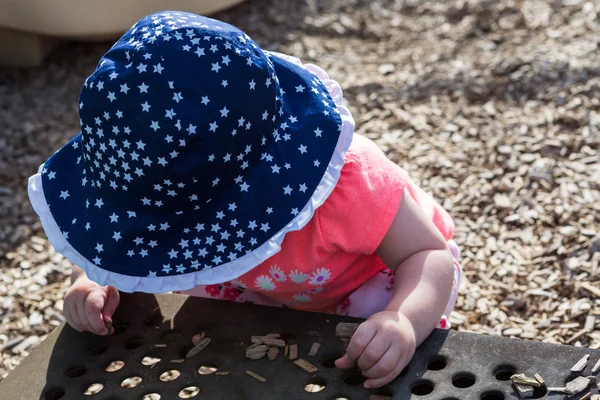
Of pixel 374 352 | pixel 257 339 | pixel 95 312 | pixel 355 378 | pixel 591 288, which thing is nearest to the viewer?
pixel 374 352

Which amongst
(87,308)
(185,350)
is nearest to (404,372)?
(185,350)

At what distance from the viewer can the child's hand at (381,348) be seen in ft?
4.93

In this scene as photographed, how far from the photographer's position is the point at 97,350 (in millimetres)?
1817

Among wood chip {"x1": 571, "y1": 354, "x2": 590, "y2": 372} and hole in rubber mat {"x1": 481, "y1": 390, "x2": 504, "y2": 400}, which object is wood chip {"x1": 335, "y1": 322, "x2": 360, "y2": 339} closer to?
hole in rubber mat {"x1": 481, "y1": 390, "x2": 504, "y2": 400}

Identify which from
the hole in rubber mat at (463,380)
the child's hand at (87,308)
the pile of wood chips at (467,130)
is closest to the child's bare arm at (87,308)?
the child's hand at (87,308)

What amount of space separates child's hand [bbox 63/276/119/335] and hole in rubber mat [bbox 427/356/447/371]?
0.73 meters

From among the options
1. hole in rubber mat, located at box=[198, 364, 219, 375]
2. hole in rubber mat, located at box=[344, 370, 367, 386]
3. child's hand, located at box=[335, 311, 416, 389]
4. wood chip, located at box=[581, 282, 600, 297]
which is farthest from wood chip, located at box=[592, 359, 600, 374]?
hole in rubber mat, located at box=[198, 364, 219, 375]

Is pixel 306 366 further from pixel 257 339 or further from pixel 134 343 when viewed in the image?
pixel 134 343

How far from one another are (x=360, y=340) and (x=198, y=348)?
Result: 1.35ft

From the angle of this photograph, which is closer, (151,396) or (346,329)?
(346,329)

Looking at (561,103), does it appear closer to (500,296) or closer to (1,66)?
(500,296)

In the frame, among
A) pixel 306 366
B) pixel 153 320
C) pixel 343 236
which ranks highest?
pixel 343 236

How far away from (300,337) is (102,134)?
62 centimetres

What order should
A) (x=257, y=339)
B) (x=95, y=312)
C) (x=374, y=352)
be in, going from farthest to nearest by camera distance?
(x=95, y=312)
(x=257, y=339)
(x=374, y=352)
